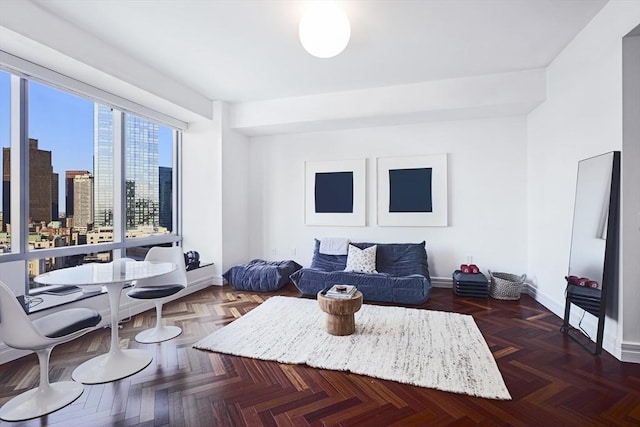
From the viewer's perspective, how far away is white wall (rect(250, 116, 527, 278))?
427cm

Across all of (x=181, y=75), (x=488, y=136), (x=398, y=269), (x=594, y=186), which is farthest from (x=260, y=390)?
(x=488, y=136)

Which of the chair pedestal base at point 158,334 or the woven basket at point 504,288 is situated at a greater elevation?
the woven basket at point 504,288

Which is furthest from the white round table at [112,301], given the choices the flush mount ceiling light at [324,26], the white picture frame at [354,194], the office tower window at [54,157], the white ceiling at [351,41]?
the white picture frame at [354,194]

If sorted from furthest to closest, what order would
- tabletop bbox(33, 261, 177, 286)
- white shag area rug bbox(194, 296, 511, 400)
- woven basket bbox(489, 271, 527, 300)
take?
woven basket bbox(489, 271, 527, 300), white shag area rug bbox(194, 296, 511, 400), tabletop bbox(33, 261, 177, 286)

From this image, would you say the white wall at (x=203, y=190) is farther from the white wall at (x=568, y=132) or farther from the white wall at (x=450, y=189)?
the white wall at (x=568, y=132)

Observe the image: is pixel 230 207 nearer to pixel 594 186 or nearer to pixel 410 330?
pixel 410 330

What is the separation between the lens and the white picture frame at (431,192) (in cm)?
451

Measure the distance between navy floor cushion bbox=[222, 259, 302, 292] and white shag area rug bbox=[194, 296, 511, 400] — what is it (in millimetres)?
843

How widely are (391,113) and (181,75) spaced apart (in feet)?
9.07

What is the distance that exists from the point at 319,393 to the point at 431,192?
3.42 metres

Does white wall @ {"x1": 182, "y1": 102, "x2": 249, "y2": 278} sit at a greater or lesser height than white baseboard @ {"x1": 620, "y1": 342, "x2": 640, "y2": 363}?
greater

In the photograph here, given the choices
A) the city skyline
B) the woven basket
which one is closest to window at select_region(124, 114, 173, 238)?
the city skyline

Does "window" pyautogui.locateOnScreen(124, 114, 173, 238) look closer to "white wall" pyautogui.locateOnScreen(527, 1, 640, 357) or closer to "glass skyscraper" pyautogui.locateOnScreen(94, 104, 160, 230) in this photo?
"glass skyscraper" pyautogui.locateOnScreen(94, 104, 160, 230)

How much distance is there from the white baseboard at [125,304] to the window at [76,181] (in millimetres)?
526
